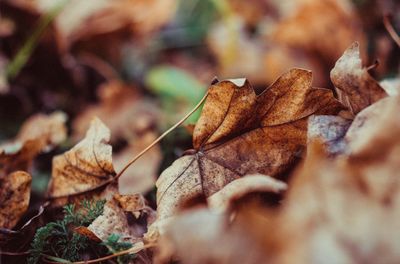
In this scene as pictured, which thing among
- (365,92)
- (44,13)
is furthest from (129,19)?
(365,92)

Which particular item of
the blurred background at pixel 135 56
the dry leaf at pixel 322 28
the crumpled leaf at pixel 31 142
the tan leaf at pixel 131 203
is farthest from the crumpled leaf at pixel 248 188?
the dry leaf at pixel 322 28

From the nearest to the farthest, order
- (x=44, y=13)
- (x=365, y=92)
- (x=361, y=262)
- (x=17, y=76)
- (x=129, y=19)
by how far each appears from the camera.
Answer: (x=361, y=262)
(x=365, y=92)
(x=17, y=76)
(x=44, y=13)
(x=129, y=19)

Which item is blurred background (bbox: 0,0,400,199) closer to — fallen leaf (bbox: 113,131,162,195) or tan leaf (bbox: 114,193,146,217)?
fallen leaf (bbox: 113,131,162,195)

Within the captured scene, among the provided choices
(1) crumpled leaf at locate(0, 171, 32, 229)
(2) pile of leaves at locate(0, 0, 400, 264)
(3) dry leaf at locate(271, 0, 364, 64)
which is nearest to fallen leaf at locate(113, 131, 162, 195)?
(2) pile of leaves at locate(0, 0, 400, 264)

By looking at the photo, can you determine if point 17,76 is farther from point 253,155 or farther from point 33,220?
point 253,155

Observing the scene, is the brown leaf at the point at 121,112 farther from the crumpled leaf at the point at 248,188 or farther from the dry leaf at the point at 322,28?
the crumpled leaf at the point at 248,188

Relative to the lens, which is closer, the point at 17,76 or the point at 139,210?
the point at 139,210

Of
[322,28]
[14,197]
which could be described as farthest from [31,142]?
[322,28]
